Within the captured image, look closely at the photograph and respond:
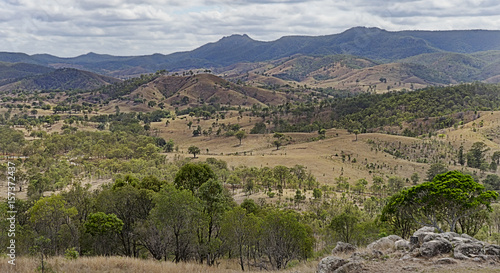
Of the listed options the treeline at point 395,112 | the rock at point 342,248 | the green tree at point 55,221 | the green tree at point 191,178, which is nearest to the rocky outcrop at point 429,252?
the rock at point 342,248

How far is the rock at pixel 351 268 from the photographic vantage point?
16.1 m

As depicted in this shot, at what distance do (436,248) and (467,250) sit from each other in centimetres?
133

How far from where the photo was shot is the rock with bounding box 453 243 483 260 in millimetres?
16406

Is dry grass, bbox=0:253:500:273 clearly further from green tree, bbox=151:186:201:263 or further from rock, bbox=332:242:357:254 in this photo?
green tree, bbox=151:186:201:263

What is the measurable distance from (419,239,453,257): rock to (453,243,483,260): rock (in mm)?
386

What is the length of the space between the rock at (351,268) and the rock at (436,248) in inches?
136

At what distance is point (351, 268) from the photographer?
1630 centimetres

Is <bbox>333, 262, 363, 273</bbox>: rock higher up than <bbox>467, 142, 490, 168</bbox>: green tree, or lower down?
higher up

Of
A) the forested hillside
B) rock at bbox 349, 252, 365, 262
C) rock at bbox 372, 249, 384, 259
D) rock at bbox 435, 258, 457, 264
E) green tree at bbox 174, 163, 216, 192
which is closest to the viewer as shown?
rock at bbox 435, 258, 457, 264

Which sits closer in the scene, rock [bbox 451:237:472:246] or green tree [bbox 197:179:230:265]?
rock [bbox 451:237:472:246]

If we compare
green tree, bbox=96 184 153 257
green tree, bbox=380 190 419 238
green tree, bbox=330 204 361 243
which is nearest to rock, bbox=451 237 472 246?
green tree, bbox=380 190 419 238

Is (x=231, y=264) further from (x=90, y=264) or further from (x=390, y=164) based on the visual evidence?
(x=390, y=164)

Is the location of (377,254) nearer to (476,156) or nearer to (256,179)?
(256,179)

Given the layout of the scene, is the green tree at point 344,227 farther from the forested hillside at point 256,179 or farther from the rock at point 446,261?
the rock at point 446,261
